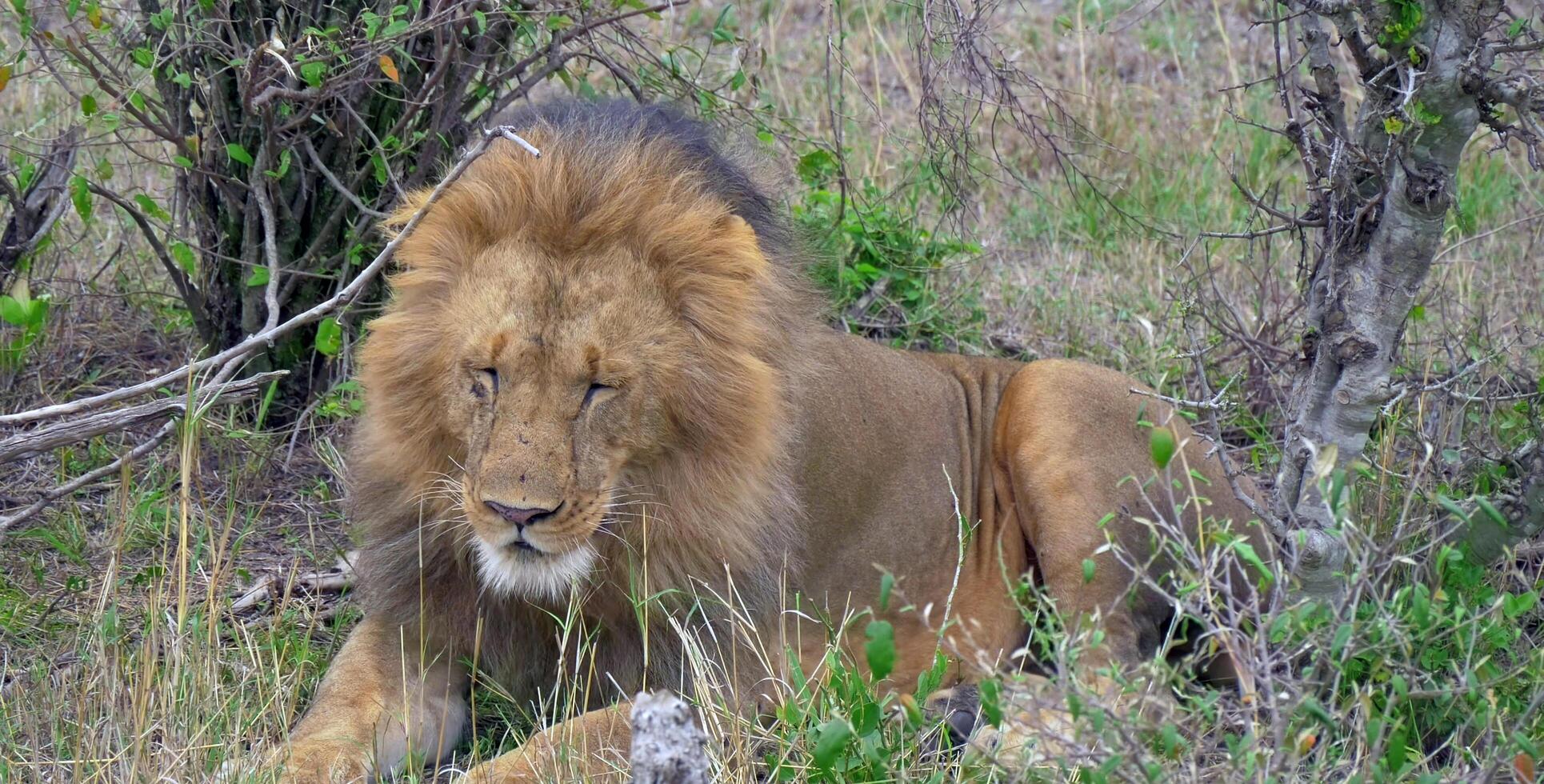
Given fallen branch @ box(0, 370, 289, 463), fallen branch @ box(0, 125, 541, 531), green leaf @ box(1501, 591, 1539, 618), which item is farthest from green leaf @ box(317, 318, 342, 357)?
green leaf @ box(1501, 591, 1539, 618)

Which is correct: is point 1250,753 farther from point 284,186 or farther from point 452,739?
point 284,186

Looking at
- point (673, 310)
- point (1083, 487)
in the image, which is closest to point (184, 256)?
point (673, 310)

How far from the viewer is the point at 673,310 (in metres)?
3.01

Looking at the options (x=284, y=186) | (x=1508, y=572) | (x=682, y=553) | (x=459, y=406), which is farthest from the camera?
(x=284, y=186)

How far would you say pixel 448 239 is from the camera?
3.06 m

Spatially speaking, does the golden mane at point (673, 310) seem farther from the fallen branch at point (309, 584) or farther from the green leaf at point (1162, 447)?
the green leaf at point (1162, 447)

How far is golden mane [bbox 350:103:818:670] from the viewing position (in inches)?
118

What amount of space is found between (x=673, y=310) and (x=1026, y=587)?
34.2 inches

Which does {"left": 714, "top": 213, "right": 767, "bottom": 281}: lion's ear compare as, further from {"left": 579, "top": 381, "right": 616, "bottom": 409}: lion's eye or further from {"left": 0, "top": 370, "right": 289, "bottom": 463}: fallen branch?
{"left": 0, "top": 370, "right": 289, "bottom": 463}: fallen branch

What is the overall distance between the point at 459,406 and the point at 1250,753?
150cm

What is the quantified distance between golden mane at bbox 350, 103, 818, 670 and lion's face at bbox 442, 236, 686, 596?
5 cm

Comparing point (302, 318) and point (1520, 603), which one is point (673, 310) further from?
point (1520, 603)

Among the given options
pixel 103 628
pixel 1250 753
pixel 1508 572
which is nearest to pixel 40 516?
pixel 103 628

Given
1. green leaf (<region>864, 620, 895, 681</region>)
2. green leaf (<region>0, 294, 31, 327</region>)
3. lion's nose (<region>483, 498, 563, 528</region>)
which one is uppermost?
green leaf (<region>0, 294, 31, 327</region>)
